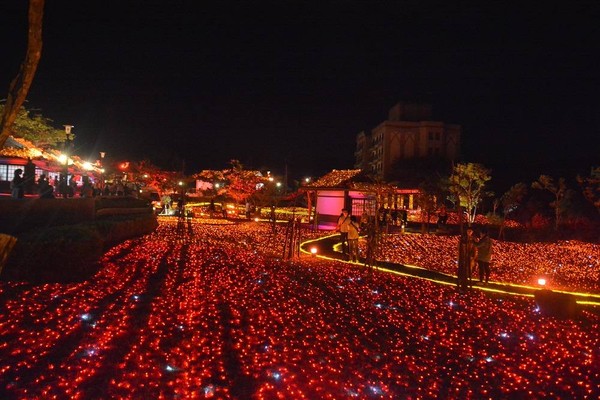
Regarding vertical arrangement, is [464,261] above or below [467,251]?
below

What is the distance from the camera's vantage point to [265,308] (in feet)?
25.8

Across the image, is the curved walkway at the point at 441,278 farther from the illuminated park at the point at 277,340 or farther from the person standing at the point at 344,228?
the illuminated park at the point at 277,340

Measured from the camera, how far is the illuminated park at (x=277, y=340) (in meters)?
4.77

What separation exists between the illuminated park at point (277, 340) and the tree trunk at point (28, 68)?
8.57 ft

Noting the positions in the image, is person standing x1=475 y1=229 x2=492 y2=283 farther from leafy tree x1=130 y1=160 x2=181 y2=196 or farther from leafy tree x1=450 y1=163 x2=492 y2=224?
leafy tree x1=130 y1=160 x2=181 y2=196

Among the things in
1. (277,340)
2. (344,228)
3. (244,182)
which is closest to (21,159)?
(244,182)

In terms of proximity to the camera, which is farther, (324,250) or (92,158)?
(92,158)

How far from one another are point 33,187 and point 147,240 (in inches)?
286

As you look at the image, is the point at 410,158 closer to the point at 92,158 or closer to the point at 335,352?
the point at 92,158

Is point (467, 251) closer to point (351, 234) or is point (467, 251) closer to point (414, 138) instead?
point (351, 234)

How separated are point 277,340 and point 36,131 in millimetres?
28582

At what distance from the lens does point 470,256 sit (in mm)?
10992

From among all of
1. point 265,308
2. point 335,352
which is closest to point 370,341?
point 335,352

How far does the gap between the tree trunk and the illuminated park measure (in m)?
2.61
